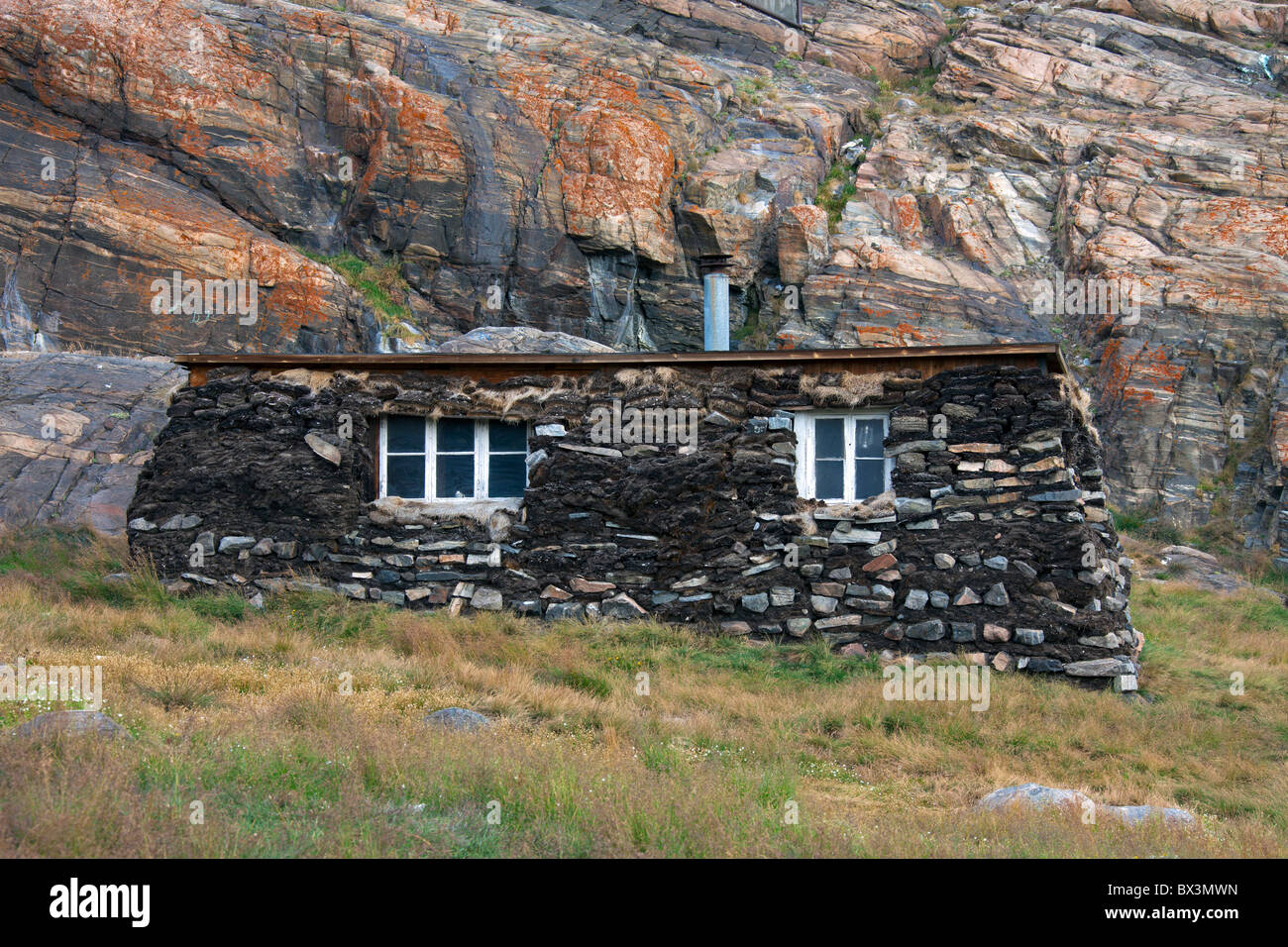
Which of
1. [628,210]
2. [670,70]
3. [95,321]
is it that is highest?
[670,70]

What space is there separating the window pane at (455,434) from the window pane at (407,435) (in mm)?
224

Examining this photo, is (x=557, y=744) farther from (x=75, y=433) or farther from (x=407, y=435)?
(x=75, y=433)

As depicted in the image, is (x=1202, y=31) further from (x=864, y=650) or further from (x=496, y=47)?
(x=864, y=650)

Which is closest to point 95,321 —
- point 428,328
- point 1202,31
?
point 428,328

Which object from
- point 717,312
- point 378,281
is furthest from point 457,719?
point 378,281

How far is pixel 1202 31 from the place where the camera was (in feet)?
113

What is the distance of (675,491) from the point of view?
10875 mm

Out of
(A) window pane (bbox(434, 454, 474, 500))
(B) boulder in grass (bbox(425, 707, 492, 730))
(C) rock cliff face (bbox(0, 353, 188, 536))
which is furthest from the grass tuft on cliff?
(B) boulder in grass (bbox(425, 707, 492, 730))

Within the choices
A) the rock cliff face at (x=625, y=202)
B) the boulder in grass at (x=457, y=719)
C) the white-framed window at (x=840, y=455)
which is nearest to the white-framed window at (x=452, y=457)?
the white-framed window at (x=840, y=455)

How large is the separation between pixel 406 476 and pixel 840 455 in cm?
506

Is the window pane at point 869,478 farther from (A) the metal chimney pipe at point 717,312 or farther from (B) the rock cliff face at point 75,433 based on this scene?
(B) the rock cliff face at point 75,433

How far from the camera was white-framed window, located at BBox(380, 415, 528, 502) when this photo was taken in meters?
11.4

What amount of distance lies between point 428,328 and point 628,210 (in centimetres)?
629

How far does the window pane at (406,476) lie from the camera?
11453mm
